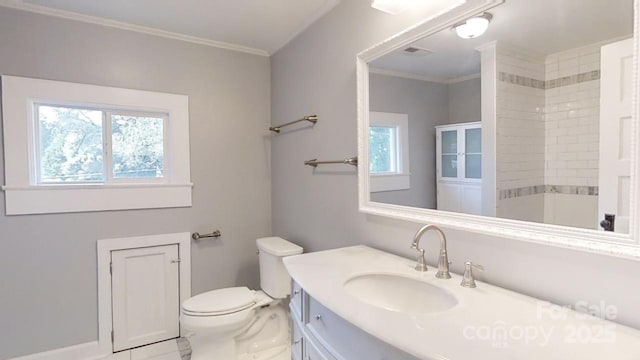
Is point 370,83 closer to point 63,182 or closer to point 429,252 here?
point 429,252

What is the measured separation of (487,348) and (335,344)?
18.8 inches

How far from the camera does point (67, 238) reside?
213 cm

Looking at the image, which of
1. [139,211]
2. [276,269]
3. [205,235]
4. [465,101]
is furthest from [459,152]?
[139,211]

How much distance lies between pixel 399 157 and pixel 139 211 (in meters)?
1.84

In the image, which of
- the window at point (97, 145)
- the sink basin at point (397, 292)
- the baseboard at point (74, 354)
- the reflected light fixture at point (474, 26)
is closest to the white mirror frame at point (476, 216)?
the reflected light fixture at point (474, 26)

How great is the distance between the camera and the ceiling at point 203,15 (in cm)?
196

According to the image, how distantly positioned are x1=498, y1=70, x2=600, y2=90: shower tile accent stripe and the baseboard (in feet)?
9.13

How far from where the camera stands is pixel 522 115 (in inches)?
42.0

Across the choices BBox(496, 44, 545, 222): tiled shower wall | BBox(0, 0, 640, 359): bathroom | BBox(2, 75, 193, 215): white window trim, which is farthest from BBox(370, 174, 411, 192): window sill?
BBox(2, 75, 193, 215): white window trim

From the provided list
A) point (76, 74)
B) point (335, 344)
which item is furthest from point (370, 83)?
point (76, 74)

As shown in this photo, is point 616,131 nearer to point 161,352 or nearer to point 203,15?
point 203,15

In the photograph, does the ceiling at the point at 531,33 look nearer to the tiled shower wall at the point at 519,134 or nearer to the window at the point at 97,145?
the tiled shower wall at the point at 519,134

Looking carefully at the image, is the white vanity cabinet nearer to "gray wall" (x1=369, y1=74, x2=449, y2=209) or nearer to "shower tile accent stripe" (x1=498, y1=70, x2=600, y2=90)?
"gray wall" (x1=369, y1=74, x2=449, y2=209)

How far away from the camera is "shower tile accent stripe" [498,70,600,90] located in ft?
2.98
